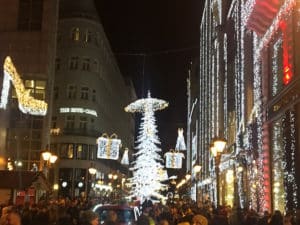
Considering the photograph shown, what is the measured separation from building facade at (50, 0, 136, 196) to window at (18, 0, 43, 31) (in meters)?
25.2

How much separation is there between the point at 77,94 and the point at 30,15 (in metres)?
26.3

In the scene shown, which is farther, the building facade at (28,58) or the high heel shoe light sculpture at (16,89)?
the building facade at (28,58)

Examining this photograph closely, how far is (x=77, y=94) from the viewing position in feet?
274

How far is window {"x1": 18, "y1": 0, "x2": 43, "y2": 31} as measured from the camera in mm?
58000

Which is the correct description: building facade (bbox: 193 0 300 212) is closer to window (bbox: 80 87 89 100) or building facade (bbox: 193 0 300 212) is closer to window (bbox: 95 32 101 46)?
window (bbox: 80 87 89 100)

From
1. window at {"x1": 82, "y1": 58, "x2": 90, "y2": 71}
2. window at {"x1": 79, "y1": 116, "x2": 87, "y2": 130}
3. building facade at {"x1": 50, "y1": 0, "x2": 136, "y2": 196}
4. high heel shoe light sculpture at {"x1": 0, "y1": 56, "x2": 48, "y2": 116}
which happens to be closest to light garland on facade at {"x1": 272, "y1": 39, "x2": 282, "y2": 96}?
high heel shoe light sculpture at {"x1": 0, "y1": 56, "x2": 48, "y2": 116}

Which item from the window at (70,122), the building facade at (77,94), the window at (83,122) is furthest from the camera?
the window at (83,122)

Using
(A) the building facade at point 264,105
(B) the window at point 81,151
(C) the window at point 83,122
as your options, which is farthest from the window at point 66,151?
(A) the building facade at point 264,105

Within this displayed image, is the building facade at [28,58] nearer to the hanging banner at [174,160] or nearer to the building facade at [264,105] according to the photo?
the hanging banner at [174,160]

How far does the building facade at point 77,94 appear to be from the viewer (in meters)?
80.9

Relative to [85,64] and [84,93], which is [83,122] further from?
[85,64]

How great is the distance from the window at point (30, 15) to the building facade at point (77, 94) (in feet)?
82.8

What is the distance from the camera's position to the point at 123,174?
125 meters

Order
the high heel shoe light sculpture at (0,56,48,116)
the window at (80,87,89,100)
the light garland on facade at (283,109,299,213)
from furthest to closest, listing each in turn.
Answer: the window at (80,87,89,100) < the high heel shoe light sculpture at (0,56,48,116) < the light garland on facade at (283,109,299,213)
